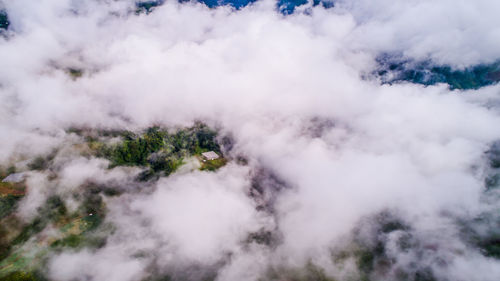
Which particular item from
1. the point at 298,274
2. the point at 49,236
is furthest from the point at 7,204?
the point at 298,274

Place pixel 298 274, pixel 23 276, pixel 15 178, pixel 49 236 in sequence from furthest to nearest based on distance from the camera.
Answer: pixel 15 178
pixel 298 274
pixel 49 236
pixel 23 276

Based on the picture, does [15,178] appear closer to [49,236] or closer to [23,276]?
[49,236]

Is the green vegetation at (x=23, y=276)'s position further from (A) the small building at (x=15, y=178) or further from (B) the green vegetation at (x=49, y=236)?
(A) the small building at (x=15, y=178)

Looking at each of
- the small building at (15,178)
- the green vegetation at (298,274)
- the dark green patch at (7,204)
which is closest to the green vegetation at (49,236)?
the dark green patch at (7,204)

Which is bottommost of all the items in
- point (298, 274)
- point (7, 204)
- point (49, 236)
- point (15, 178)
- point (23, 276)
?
point (298, 274)

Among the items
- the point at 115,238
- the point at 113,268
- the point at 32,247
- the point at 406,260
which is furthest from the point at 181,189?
the point at 406,260

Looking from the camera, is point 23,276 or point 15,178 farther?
point 15,178

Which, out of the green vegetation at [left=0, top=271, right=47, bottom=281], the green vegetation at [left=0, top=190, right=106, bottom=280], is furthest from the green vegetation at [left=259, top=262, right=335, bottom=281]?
the green vegetation at [left=0, top=271, right=47, bottom=281]

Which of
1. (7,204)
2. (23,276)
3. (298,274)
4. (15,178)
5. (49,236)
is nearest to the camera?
(23,276)
